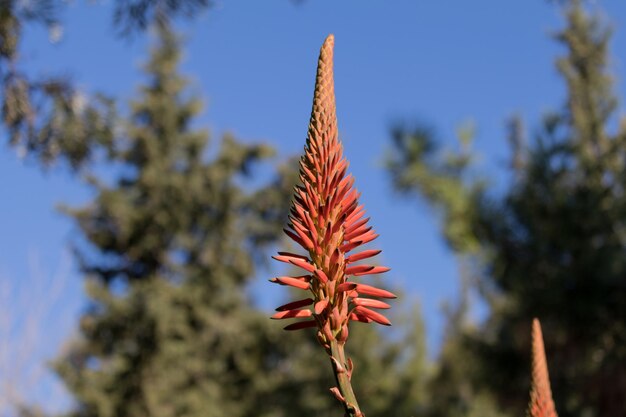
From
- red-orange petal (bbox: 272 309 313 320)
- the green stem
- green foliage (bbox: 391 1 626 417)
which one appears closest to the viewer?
the green stem

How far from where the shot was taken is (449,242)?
11266mm

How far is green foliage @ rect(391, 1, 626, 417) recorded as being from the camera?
32.9 ft

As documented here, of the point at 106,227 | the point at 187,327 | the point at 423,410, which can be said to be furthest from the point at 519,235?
the point at 106,227

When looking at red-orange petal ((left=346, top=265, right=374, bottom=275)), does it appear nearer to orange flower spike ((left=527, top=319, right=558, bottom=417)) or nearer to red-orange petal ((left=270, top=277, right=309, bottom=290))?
red-orange petal ((left=270, top=277, right=309, bottom=290))

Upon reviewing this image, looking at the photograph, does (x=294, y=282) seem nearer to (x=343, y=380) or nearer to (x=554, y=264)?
(x=343, y=380)

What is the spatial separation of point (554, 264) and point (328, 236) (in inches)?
423

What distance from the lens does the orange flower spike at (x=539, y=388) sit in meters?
0.79

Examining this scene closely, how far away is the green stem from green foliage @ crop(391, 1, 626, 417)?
9.42 m

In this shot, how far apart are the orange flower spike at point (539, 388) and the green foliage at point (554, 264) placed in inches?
361

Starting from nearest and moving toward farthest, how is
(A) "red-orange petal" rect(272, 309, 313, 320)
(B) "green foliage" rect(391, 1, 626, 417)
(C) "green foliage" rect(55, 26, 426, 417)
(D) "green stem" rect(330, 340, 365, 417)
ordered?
(D) "green stem" rect(330, 340, 365, 417) < (A) "red-orange petal" rect(272, 309, 313, 320) < (B) "green foliage" rect(391, 1, 626, 417) < (C) "green foliage" rect(55, 26, 426, 417)

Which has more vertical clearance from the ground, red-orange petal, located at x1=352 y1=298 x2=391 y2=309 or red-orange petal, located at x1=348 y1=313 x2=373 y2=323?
red-orange petal, located at x1=352 y1=298 x2=391 y2=309

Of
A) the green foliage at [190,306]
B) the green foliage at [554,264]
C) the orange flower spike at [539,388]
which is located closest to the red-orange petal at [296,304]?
the orange flower spike at [539,388]

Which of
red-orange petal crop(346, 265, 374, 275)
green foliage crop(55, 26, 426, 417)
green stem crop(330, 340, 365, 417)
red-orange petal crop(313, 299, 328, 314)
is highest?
green foliage crop(55, 26, 426, 417)

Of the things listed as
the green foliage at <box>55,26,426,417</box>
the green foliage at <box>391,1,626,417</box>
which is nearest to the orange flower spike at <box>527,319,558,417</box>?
the green foliage at <box>391,1,626,417</box>
